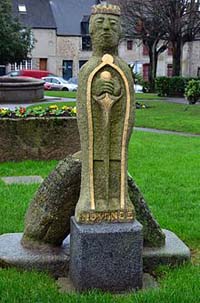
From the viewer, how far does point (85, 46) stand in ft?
206

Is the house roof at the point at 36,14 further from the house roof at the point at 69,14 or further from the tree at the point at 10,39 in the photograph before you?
the tree at the point at 10,39

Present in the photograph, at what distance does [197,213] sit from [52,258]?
9.04 ft

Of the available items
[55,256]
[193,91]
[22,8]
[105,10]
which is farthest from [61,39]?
[105,10]

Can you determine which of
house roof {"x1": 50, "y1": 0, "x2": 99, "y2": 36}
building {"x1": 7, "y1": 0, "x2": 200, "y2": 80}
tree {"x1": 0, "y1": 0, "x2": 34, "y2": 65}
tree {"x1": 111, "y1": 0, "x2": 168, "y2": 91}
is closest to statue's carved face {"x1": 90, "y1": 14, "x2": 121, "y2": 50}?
tree {"x1": 111, "y1": 0, "x2": 168, "y2": 91}

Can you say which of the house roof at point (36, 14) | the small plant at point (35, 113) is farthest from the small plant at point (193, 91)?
the house roof at point (36, 14)

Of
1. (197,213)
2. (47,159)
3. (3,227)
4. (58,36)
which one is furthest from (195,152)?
(58,36)

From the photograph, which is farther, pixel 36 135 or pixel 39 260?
pixel 36 135

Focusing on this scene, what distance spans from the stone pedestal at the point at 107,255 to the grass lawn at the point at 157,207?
171mm

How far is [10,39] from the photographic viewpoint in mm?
41250

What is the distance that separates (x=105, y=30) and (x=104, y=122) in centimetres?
74

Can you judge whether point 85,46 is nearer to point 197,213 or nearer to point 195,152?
point 195,152

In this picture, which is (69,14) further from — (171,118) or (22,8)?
(171,118)

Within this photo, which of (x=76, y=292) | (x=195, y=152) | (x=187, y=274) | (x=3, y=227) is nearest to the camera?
(x=76, y=292)

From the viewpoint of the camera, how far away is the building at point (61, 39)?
60625 mm
